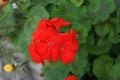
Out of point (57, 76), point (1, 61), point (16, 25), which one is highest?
point (16, 25)

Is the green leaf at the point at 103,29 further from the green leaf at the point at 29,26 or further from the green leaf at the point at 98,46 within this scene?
the green leaf at the point at 29,26

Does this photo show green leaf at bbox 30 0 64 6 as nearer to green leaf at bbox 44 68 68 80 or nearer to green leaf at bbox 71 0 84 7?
green leaf at bbox 71 0 84 7

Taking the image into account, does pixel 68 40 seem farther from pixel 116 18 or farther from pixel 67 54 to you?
pixel 116 18

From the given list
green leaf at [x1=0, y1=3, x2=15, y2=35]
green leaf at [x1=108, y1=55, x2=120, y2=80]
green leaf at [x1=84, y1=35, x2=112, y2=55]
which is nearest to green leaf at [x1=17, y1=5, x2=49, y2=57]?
green leaf at [x1=0, y1=3, x2=15, y2=35]

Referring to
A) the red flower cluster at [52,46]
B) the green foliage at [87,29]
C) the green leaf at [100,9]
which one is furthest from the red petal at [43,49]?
the green leaf at [100,9]

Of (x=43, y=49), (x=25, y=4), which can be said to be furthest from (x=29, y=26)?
(x=43, y=49)

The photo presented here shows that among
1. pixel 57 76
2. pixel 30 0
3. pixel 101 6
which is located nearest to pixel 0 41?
pixel 30 0

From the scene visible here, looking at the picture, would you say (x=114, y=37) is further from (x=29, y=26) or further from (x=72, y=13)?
(x=29, y=26)
